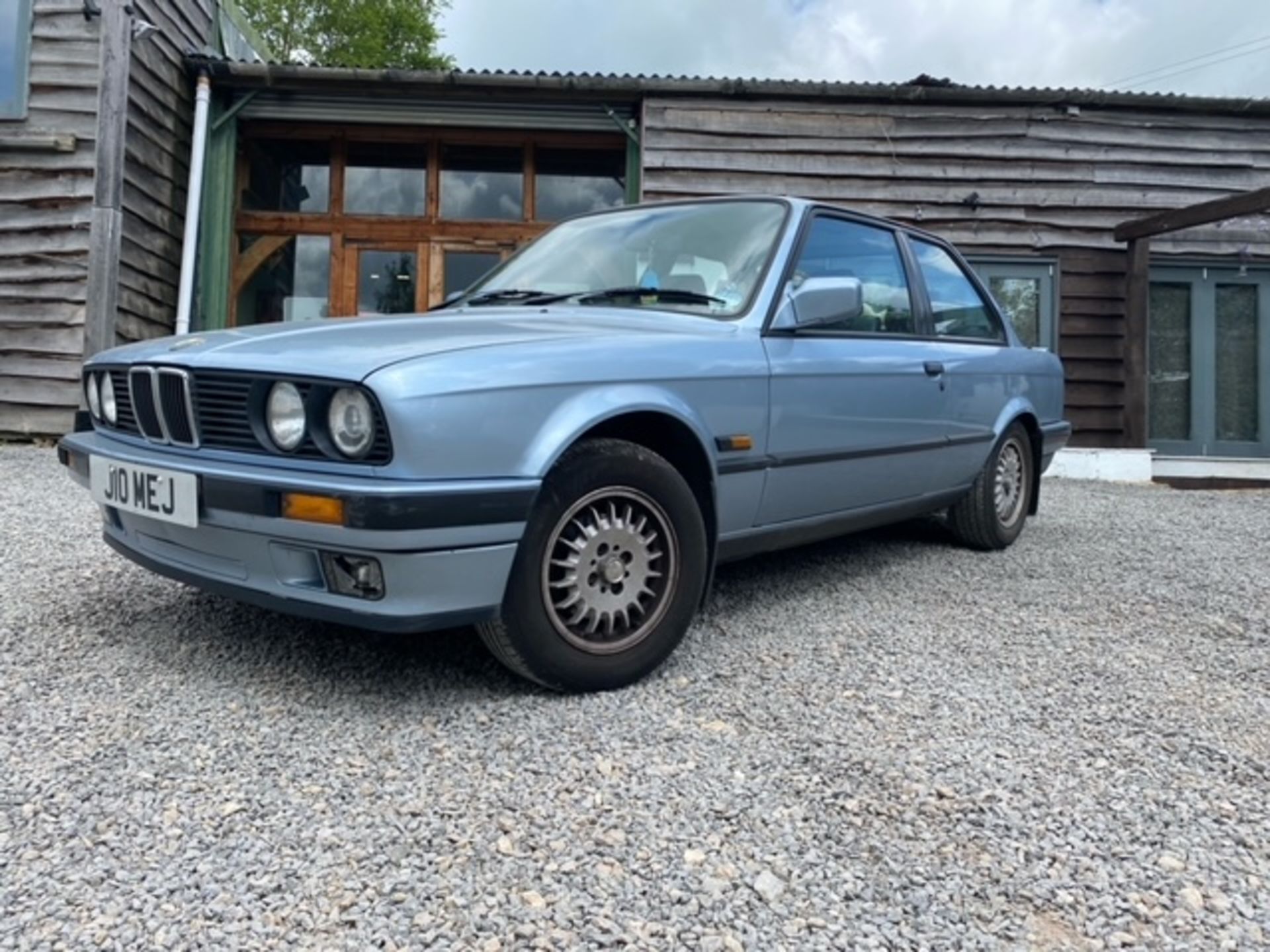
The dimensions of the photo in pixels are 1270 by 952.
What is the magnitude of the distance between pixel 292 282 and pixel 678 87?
4146 millimetres

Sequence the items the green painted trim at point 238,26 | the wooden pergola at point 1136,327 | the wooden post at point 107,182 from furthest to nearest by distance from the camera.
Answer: the green painted trim at point 238,26 < the wooden pergola at point 1136,327 < the wooden post at point 107,182

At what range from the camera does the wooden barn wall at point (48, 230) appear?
6785 mm

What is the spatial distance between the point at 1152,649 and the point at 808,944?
1889 millimetres

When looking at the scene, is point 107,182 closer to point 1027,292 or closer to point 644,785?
point 644,785

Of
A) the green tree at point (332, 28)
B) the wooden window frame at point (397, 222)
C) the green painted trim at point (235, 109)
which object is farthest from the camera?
the green tree at point (332, 28)

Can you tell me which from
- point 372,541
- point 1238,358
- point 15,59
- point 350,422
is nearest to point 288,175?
point 15,59

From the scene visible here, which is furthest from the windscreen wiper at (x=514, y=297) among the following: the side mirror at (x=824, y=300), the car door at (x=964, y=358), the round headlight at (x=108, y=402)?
the car door at (x=964, y=358)

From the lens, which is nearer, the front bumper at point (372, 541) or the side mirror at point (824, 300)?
the front bumper at point (372, 541)

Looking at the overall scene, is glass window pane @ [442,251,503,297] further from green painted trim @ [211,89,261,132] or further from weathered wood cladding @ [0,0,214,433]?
weathered wood cladding @ [0,0,214,433]

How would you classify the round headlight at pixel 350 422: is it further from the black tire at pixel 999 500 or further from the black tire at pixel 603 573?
the black tire at pixel 999 500

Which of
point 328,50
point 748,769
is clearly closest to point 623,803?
point 748,769

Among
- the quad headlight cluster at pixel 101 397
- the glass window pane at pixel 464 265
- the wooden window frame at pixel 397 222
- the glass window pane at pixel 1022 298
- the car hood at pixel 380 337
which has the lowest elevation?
the quad headlight cluster at pixel 101 397

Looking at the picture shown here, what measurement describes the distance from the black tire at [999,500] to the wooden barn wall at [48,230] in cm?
652

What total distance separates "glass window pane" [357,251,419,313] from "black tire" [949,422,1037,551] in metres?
6.13
